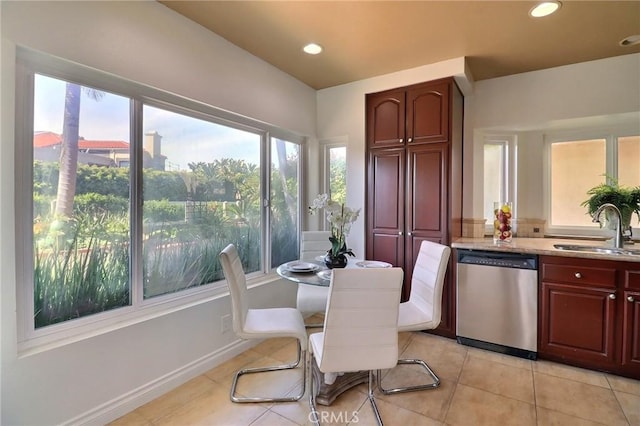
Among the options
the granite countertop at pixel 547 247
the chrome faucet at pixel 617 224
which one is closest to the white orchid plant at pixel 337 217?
the granite countertop at pixel 547 247

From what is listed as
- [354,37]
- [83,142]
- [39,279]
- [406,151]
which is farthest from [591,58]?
[39,279]

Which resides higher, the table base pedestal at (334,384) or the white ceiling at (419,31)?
the white ceiling at (419,31)

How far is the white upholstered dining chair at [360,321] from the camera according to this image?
144cm

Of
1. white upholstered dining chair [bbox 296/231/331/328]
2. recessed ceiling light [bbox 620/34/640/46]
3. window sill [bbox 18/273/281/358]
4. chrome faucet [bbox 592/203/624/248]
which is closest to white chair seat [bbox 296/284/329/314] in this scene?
white upholstered dining chair [bbox 296/231/331/328]

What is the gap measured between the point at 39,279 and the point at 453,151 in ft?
10.5

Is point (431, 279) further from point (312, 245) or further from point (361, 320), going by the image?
point (312, 245)

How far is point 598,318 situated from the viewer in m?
2.25

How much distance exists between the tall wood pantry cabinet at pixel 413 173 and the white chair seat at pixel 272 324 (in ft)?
4.67

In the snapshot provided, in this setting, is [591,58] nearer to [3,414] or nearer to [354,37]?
[354,37]

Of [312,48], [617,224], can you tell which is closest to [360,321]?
[312,48]

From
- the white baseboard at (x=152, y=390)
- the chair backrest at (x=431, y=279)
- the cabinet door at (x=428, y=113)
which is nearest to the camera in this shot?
the white baseboard at (x=152, y=390)

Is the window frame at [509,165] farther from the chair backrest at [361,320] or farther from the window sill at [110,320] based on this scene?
the window sill at [110,320]

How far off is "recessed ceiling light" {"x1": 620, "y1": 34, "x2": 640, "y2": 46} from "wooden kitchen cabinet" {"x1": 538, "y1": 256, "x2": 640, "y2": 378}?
1755 millimetres

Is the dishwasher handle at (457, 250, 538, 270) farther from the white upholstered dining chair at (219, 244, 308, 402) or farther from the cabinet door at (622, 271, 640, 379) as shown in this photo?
the white upholstered dining chair at (219, 244, 308, 402)
